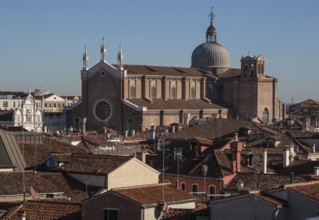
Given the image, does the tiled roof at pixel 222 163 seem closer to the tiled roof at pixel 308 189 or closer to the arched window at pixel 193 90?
the tiled roof at pixel 308 189

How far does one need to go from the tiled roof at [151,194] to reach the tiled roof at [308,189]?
2.53 meters

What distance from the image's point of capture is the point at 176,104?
88250 millimetres

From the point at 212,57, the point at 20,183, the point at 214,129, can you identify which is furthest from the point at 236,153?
the point at 212,57

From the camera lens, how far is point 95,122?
84562 mm

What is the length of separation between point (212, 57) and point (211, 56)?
0.16 metres

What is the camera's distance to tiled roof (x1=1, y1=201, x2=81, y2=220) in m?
18.1

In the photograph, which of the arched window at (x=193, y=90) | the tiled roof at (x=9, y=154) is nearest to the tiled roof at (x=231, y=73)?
the arched window at (x=193, y=90)

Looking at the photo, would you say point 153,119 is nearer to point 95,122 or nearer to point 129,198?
point 95,122

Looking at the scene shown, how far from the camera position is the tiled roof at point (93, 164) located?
2504 centimetres

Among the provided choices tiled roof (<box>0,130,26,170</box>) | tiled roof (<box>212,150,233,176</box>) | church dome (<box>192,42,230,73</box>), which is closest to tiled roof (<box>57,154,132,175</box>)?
tiled roof (<box>0,130,26,170</box>)

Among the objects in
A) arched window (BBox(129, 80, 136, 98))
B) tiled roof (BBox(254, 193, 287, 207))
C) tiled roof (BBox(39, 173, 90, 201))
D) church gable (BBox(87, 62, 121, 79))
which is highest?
church gable (BBox(87, 62, 121, 79))

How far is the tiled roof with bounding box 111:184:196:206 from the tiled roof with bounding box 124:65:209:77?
6695 centimetres

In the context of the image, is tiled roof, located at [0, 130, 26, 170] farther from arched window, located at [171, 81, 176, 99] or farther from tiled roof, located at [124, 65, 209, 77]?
arched window, located at [171, 81, 176, 99]

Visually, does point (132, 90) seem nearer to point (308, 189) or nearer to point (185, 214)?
point (185, 214)
